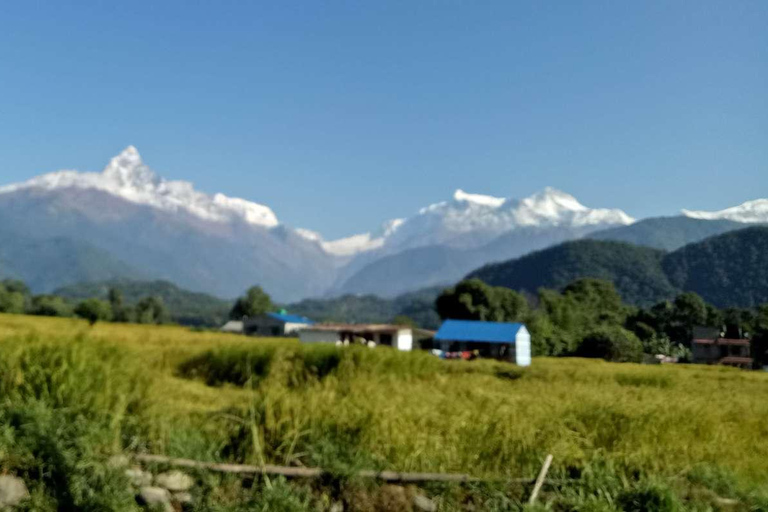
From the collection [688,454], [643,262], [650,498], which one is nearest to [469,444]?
[650,498]

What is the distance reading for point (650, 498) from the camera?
5.68 m

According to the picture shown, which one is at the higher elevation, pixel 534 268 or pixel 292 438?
pixel 534 268

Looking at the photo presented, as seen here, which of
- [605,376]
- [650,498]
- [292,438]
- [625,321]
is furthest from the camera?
[625,321]

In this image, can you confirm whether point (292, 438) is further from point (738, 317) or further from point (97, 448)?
point (738, 317)

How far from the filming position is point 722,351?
1174 inches

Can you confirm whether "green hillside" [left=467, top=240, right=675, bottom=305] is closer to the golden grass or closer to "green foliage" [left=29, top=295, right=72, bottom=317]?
"green foliage" [left=29, top=295, right=72, bottom=317]

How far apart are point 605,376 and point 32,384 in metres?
13.1

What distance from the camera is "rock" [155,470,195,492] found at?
603 cm

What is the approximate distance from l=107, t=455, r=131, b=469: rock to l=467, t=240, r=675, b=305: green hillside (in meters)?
105

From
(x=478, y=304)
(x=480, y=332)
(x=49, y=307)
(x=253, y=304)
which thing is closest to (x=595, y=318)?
(x=478, y=304)

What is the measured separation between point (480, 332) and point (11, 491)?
114 ft

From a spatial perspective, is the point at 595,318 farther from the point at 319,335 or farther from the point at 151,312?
the point at 151,312

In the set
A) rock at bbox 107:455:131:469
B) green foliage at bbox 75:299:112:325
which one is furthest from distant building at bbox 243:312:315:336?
rock at bbox 107:455:131:469

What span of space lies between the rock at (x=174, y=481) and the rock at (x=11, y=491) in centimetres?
111
